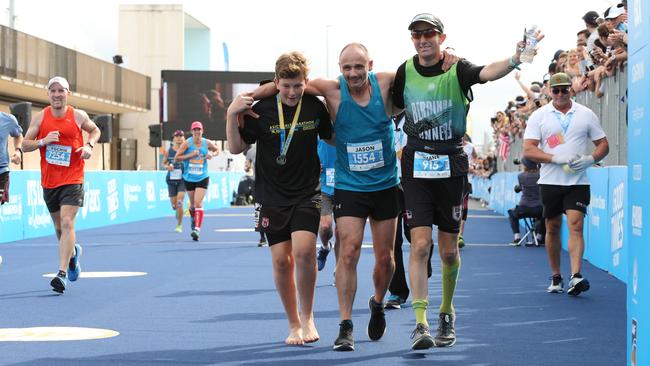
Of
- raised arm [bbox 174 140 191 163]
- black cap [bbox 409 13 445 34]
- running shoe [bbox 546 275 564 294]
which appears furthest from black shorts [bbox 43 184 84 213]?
raised arm [bbox 174 140 191 163]

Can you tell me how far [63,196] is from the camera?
34.0 ft

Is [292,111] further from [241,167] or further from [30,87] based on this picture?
[241,167]

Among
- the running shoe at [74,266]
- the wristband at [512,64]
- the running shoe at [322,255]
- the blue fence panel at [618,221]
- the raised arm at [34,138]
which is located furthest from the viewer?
the running shoe at [322,255]

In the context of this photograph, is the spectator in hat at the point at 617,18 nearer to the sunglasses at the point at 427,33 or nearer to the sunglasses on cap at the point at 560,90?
the sunglasses on cap at the point at 560,90

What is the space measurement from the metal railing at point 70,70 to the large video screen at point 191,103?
242 cm

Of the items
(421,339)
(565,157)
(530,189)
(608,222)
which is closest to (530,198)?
(530,189)

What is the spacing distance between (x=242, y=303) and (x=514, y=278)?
359cm

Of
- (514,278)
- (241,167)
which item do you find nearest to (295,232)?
(514,278)

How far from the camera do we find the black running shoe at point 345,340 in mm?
6773

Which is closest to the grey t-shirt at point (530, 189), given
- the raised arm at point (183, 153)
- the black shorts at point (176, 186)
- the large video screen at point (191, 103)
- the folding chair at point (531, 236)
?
the folding chair at point (531, 236)

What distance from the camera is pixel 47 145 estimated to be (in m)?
10.4

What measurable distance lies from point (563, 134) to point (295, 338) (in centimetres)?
402

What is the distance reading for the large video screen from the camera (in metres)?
49.0

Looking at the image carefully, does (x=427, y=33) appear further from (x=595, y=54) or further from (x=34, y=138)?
(x=595, y=54)
